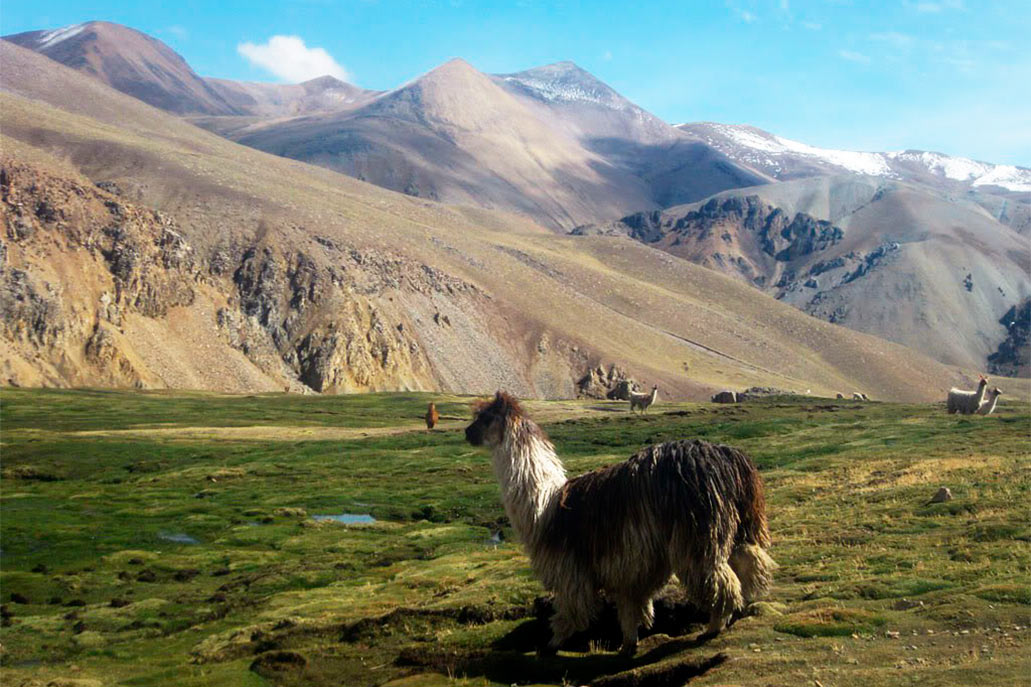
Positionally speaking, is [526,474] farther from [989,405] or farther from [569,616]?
[989,405]

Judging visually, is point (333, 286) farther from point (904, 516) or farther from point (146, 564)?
point (904, 516)

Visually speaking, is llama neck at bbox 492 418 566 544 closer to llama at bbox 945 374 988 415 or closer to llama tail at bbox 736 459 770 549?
llama tail at bbox 736 459 770 549

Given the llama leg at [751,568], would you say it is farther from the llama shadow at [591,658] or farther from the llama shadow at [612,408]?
the llama shadow at [612,408]

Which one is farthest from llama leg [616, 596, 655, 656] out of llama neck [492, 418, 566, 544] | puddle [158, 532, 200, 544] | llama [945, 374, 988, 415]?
llama [945, 374, 988, 415]

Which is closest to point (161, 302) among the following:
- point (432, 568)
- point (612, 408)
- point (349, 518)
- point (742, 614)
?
point (612, 408)

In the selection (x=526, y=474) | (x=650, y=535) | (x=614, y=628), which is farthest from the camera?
(x=526, y=474)

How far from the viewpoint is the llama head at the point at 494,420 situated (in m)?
18.3

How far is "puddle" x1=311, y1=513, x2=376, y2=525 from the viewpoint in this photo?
1861 inches

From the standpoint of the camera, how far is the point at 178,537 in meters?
44.1

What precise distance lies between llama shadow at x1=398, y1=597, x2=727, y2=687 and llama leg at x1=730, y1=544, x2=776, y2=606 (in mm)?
1321

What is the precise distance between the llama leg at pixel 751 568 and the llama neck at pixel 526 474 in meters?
3.77

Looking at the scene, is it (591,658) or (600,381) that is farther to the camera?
(600,381)

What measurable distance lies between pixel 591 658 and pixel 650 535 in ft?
8.35

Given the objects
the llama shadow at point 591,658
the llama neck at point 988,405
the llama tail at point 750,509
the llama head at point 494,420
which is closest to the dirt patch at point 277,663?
the llama shadow at point 591,658
